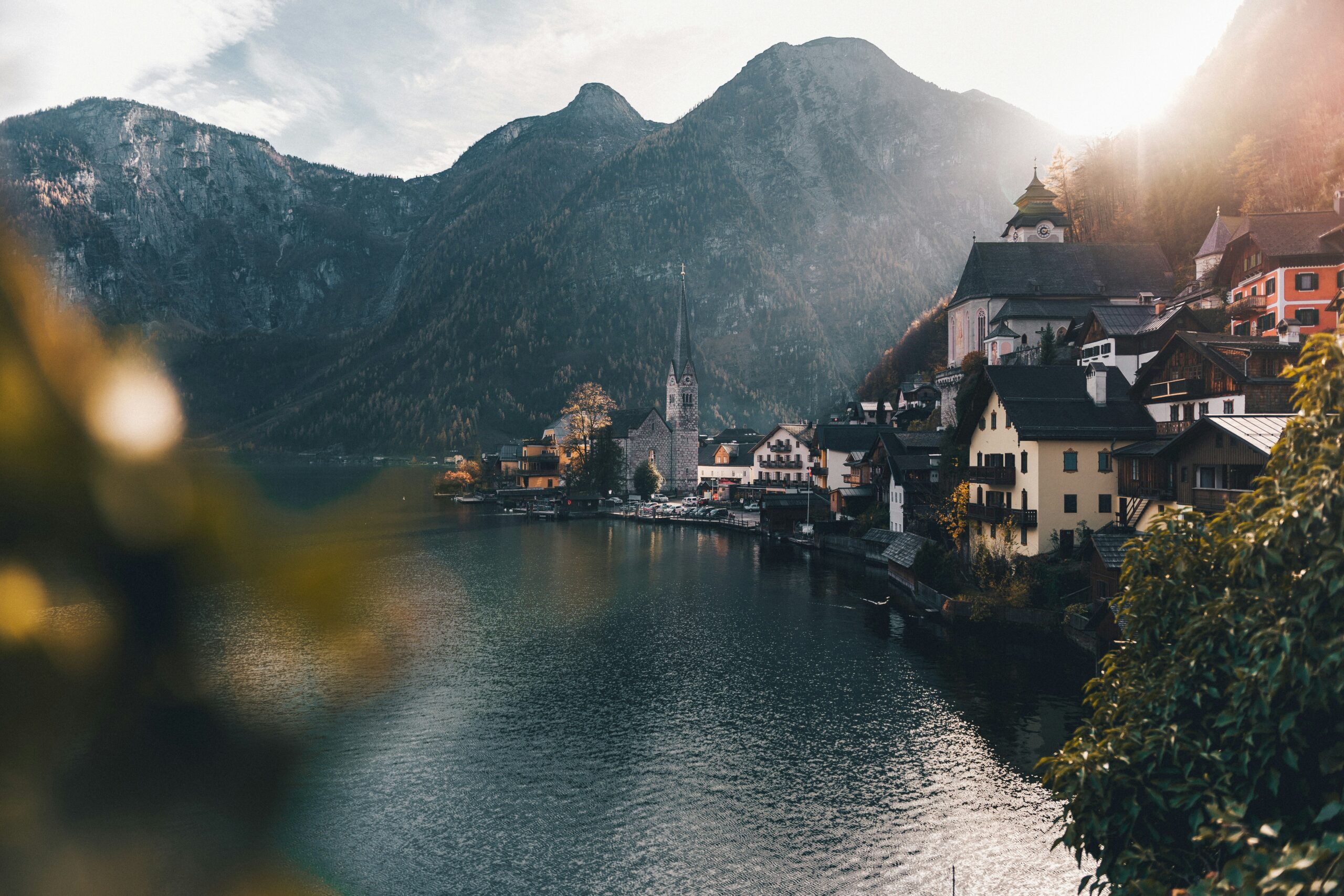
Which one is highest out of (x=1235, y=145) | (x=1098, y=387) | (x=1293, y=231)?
(x=1235, y=145)


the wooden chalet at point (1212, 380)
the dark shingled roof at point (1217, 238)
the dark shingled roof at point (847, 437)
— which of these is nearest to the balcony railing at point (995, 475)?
the wooden chalet at point (1212, 380)

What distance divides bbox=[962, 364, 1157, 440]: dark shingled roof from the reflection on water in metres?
14.4

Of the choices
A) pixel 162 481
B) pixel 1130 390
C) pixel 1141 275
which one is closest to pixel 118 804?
pixel 1130 390

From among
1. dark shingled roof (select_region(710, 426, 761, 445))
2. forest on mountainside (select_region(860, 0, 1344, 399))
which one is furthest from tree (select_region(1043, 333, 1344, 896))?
dark shingled roof (select_region(710, 426, 761, 445))

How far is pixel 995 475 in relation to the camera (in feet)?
163

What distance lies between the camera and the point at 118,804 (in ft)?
82.5

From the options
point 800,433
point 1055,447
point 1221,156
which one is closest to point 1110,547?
point 1055,447

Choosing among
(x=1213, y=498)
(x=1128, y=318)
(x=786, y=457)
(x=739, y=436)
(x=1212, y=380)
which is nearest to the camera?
(x=1213, y=498)

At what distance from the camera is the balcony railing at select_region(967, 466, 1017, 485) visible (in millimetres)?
48531

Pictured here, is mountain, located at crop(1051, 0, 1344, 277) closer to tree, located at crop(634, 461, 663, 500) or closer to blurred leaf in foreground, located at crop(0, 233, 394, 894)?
tree, located at crop(634, 461, 663, 500)

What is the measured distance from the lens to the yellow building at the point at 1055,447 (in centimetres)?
4594

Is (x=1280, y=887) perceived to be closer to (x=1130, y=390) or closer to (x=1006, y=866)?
(x=1006, y=866)

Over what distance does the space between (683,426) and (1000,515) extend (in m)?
113

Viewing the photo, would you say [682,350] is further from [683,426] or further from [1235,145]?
[1235,145]
